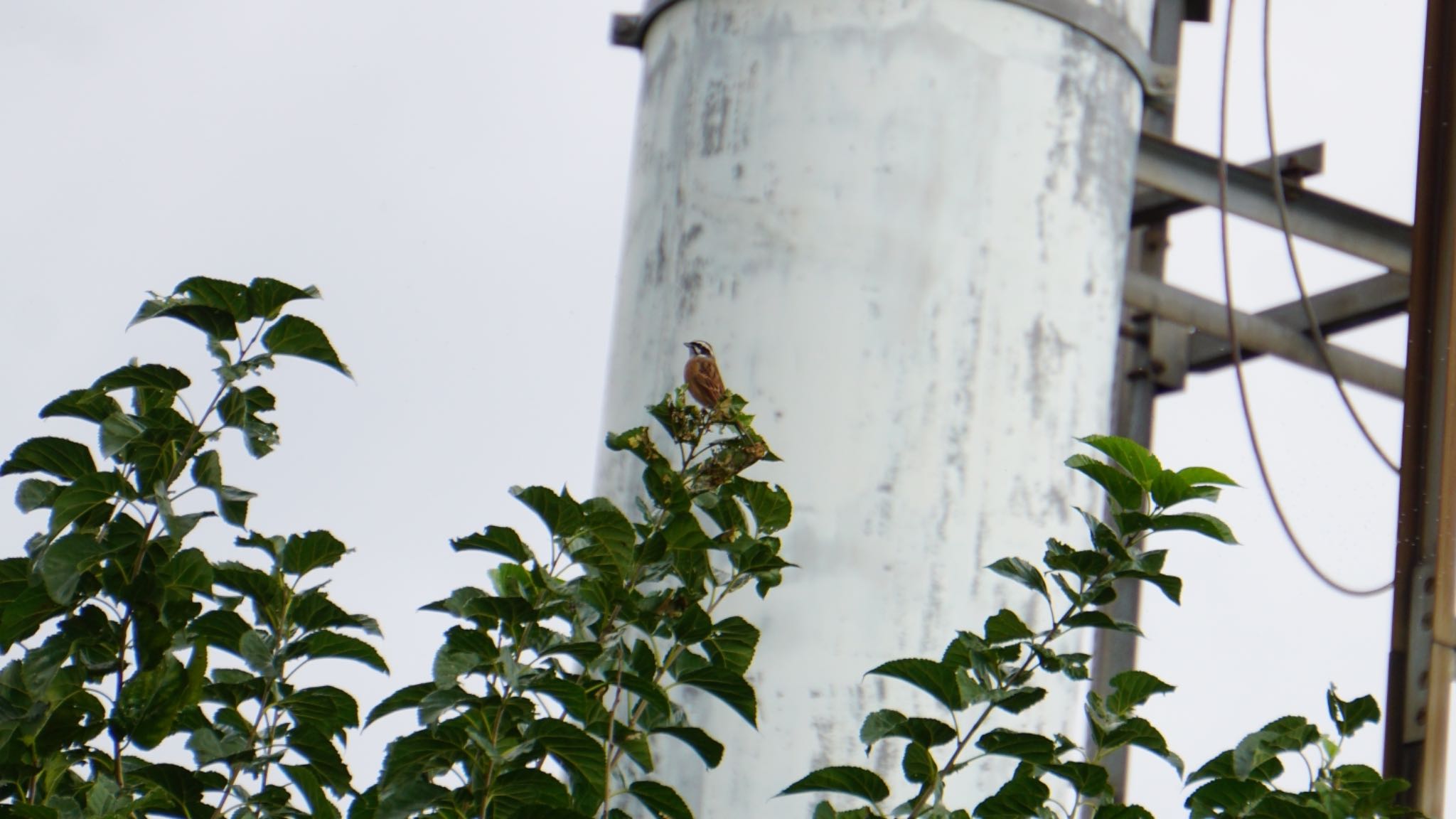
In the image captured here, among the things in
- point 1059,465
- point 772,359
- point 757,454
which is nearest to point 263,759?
point 757,454

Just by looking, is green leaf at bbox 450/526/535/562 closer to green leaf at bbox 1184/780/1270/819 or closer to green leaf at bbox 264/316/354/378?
green leaf at bbox 264/316/354/378

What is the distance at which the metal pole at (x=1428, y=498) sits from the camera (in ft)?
21.5

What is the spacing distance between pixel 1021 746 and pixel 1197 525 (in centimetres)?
41

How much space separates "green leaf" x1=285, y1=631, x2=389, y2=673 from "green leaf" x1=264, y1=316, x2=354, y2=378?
1.31ft

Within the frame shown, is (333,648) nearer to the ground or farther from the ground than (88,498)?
nearer to the ground

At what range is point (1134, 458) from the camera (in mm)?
2889

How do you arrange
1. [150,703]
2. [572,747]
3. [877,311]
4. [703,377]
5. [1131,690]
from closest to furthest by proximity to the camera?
1. [572,747]
2. [150,703]
3. [1131,690]
4. [703,377]
5. [877,311]

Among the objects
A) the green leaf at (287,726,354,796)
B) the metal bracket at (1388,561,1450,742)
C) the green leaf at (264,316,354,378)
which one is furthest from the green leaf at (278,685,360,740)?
the metal bracket at (1388,561,1450,742)

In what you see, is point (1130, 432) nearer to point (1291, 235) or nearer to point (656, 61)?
point (1291, 235)

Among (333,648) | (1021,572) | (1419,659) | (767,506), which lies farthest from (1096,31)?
(333,648)

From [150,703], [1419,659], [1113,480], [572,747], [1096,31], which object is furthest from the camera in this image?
[1096,31]

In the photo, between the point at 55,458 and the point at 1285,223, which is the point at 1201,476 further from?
Result: the point at 1285,223

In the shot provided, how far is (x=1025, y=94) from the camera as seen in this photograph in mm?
7211

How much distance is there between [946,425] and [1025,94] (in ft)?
4.27
